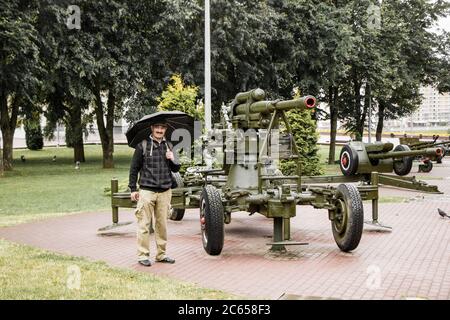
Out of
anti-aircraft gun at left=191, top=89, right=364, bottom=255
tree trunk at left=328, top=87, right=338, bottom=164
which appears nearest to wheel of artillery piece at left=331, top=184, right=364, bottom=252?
anti-aircraft gun at left=191, top=89, right=364, bottom=255

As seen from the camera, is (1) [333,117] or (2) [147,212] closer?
(2) [147,212]

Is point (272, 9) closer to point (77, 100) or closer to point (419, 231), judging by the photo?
point (77, 100)

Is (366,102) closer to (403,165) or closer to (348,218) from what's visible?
(403,165)

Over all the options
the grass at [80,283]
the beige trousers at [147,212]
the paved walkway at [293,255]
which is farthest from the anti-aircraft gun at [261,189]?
the grass at [80,283]

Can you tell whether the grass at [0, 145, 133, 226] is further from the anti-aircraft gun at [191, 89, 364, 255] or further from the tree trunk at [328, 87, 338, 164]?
the tree trunk at [328, 87, 338, 164]

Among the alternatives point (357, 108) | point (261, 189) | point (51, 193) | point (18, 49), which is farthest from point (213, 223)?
point (357, 108)

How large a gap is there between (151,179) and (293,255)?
2328mm

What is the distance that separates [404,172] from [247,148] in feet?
32.9

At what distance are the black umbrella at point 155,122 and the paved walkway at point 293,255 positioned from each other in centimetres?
170

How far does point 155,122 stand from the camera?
8297 millimetres

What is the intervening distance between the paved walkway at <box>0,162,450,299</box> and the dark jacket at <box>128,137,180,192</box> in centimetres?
109

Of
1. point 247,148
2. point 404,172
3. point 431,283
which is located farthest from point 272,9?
point 431,283

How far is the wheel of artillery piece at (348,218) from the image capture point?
8789mm

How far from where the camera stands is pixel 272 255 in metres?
8.92
